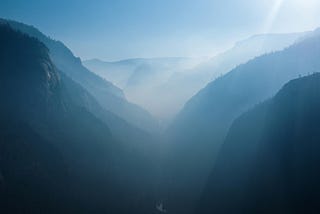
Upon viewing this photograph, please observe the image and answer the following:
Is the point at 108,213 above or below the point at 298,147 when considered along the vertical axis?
below

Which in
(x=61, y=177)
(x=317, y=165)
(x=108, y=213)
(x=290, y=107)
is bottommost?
(x=108, y=213)

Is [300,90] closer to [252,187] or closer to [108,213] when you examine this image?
[252,187]

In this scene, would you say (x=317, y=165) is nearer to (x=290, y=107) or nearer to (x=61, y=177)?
(x=290, y=107)

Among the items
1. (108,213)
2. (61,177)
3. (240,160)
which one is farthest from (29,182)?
(240,160)

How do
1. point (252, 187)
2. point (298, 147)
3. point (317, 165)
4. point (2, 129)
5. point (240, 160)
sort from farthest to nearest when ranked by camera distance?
point (2, 129)
point (240, 160)
point (252, 187)
point (298, 147)
point (317, 165)

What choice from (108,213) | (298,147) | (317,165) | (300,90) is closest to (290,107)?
(300,90)

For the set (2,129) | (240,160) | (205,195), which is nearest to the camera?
(240,160)

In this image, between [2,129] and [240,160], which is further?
[2,129]
